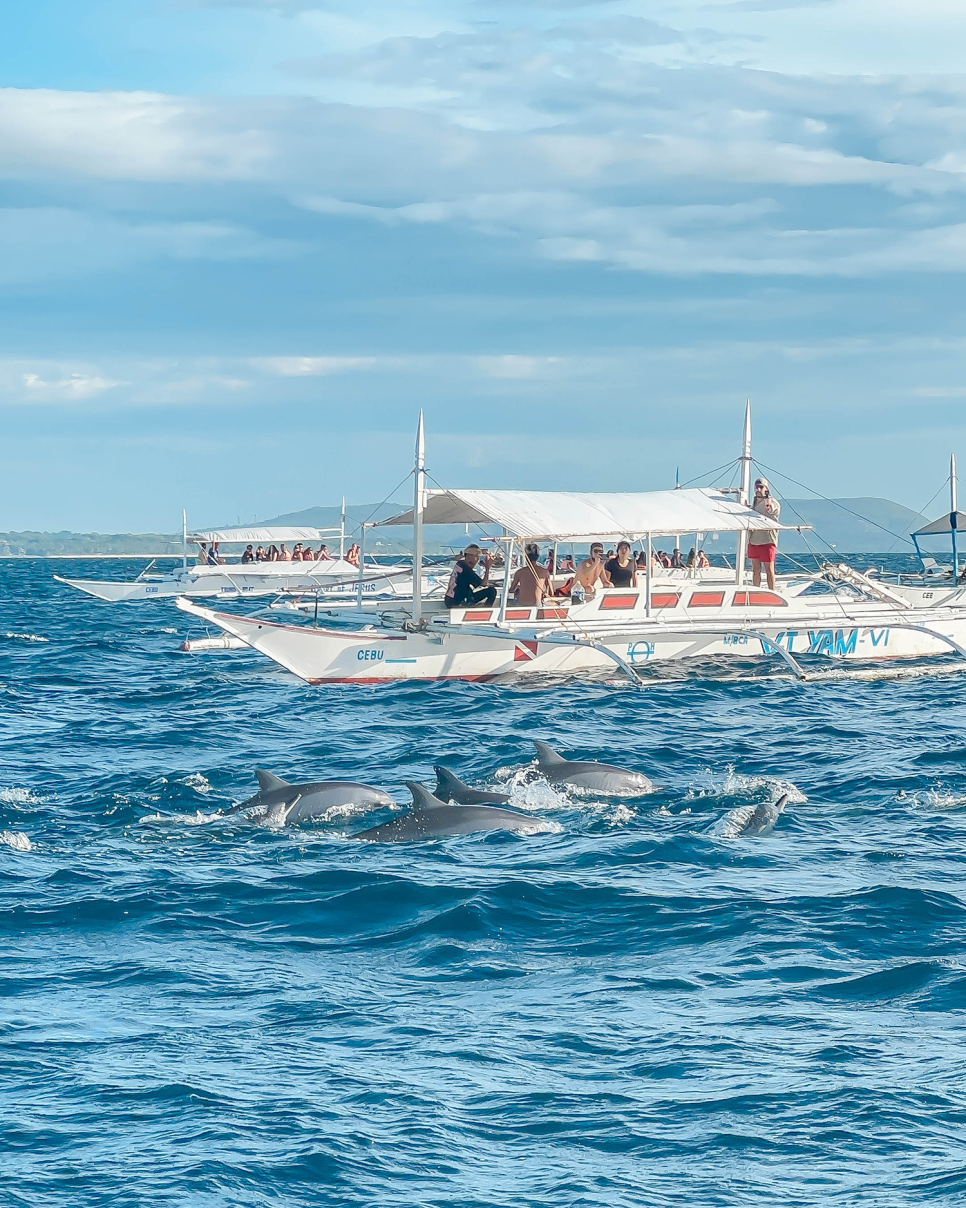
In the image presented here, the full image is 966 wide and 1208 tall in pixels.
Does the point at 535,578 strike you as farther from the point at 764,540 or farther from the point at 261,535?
the point at 261,535

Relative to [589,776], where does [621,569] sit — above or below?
above

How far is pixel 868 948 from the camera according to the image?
10.4 metres

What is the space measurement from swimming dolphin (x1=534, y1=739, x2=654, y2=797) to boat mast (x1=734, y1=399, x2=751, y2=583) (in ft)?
55.1

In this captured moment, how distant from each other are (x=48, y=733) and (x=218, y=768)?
5.24 metres

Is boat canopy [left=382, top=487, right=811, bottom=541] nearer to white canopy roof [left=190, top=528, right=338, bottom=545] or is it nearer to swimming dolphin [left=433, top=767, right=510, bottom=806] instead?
swimming dolphin [left=433, top=767, right=510, bottom=806]

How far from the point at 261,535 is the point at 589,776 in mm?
57784

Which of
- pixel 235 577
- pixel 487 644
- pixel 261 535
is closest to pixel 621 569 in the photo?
pixel 487 644

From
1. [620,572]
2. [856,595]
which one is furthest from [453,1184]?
[856,595]

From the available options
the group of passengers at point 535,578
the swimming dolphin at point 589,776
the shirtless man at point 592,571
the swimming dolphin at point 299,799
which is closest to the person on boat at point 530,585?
the group of passengers at point 535,578

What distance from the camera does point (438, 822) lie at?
13.9 m

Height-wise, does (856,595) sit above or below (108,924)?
above

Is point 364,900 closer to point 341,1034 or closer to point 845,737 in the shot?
point 341,1034

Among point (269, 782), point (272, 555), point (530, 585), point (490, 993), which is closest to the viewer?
point (490, 993)

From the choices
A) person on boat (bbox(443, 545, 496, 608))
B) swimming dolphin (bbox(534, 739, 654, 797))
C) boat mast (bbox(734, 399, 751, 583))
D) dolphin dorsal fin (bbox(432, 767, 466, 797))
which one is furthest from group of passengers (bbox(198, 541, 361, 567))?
dolphin dorsal fin (bbox(432, 767, 466, 797))
